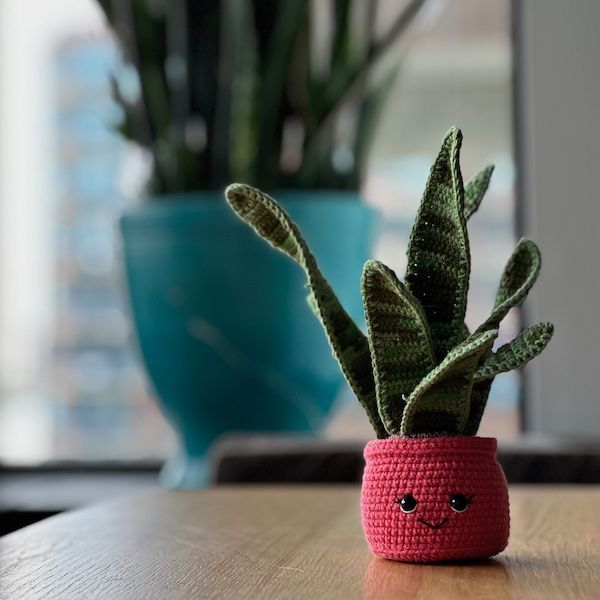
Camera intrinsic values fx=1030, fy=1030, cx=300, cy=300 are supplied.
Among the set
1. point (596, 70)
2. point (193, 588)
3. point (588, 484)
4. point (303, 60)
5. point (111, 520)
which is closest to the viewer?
point (193, 588)

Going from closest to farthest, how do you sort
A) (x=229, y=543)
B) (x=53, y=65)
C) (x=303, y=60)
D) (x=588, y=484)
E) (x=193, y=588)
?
1. (x=193, y=588)
2. (x=229, y=543)
3. (x=588, y=484)
4. (x=303, y=60)
5. (x=53, y=65)

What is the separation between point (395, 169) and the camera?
155cm

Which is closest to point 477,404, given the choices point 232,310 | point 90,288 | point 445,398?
point 445,398

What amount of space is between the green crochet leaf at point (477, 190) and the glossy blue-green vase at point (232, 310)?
2.75ft

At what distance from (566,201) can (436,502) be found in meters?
0.95

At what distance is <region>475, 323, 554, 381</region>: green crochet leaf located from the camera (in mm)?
408

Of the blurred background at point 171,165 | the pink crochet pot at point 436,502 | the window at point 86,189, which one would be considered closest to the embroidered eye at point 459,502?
the pink crochet pot at point 436,502

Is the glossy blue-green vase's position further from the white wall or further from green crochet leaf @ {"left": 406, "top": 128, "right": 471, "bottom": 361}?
green crochet leaf @ {"left": 406, "top": 128, "right": 471, "bottom": 361}

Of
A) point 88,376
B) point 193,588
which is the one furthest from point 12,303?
point 193,588

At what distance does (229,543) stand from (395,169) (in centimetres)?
110

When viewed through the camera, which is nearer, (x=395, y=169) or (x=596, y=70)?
(x=596, y=70)

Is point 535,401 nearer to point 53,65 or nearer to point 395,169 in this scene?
point 395,169

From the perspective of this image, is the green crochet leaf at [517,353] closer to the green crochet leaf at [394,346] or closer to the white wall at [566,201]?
the green crochet leaf at [394,346]

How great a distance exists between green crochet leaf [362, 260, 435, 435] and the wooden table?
0.07 m
